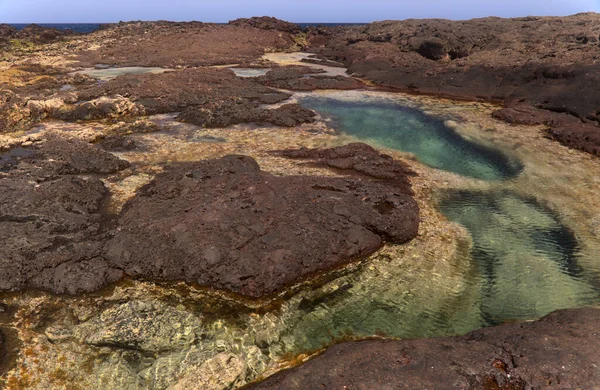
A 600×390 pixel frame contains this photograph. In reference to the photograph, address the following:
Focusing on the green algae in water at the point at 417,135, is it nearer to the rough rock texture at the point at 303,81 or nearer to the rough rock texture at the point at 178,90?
the rough rock texture at the point at 303,81

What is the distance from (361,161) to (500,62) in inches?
949

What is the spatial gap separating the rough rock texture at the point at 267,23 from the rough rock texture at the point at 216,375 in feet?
237

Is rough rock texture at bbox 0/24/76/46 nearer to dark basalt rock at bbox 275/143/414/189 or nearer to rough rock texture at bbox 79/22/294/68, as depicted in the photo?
rough rock texture at bbox 79/22/294/68

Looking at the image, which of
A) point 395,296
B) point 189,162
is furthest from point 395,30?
point 395,296

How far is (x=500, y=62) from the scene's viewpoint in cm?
3281

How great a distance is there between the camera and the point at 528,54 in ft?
Answer: 112

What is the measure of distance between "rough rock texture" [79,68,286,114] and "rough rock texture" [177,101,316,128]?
2430mm

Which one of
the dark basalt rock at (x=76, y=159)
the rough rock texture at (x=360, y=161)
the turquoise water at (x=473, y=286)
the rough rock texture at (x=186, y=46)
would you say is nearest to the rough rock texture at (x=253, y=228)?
the turquoise water at (x=473, y=286)

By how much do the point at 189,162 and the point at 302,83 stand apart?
2097cm

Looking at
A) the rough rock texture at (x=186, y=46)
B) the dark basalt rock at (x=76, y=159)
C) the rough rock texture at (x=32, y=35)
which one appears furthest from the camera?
the rough rock texture at (x=32, y=35)

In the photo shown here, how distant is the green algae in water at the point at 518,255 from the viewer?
30.2ft

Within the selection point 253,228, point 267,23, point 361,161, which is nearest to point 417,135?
point 361,161

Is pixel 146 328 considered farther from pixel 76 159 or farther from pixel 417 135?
pixel 417 135

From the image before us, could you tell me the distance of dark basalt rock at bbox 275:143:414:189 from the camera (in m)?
16.1
